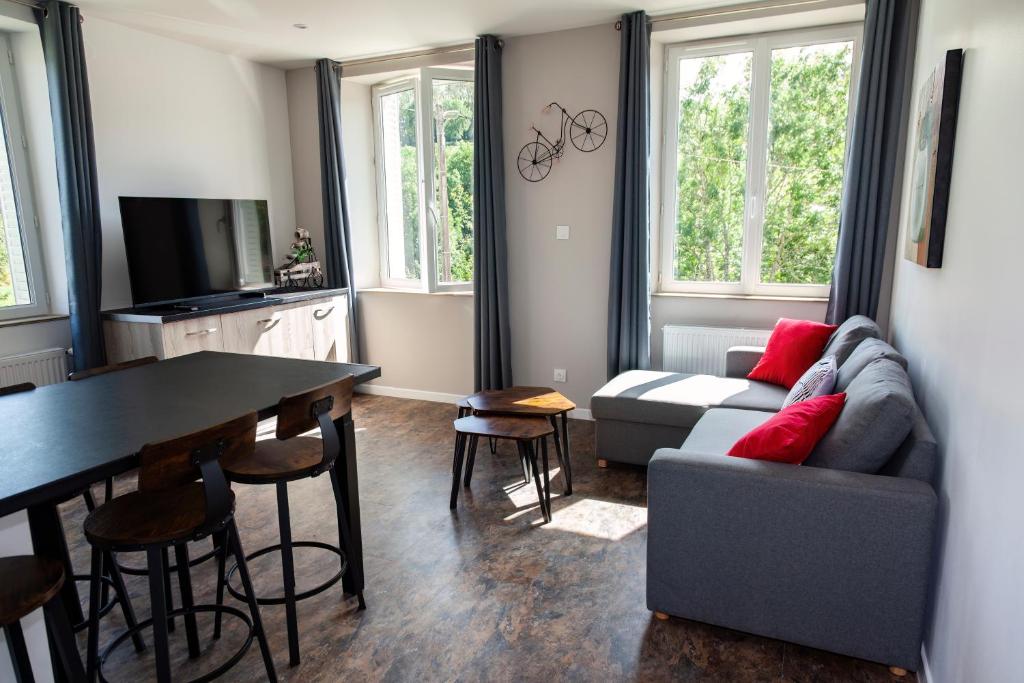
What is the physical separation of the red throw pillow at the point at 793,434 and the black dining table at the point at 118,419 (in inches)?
55.7

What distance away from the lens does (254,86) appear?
16.7ft

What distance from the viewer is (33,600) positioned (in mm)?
1390

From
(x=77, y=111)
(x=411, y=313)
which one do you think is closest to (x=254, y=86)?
(x=77, y=111)

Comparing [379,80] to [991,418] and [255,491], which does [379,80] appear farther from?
[991,418]

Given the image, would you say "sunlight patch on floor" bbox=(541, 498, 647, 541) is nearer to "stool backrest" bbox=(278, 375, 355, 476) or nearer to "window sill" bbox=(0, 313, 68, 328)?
"stool backrest" bbox=(278, 375, 355, 476)

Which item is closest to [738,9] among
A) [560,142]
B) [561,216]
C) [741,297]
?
[560,142]

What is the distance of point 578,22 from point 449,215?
1.69 meters

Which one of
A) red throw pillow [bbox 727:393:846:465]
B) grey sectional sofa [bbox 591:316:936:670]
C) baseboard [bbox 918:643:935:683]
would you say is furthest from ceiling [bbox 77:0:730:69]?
baseboard [bbox 918:643:935:683]

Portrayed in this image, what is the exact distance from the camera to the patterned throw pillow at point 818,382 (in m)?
2.67

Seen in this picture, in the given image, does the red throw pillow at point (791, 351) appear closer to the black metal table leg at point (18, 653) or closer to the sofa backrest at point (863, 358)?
the sofa backrest at point (863, 358)

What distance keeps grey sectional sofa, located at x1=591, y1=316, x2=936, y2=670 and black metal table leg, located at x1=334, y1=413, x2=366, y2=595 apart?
3.63 ft

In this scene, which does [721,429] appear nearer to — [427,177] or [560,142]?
[560,142]

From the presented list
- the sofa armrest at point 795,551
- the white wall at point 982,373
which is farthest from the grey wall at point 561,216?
the sofa armrest at point 795,551

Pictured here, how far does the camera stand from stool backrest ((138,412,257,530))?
1.56 meters
